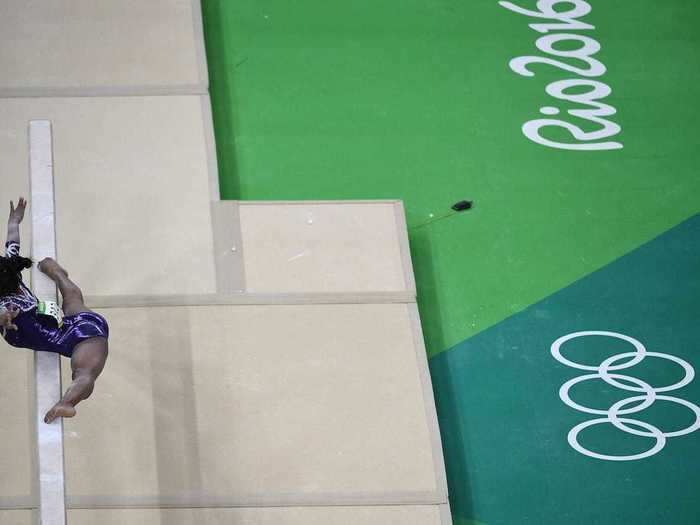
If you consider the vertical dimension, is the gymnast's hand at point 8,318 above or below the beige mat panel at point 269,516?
above

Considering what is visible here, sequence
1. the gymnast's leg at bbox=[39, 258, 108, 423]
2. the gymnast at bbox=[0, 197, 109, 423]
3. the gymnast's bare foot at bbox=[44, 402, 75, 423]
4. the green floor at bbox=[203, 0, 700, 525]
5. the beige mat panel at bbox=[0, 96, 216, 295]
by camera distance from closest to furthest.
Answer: the gymnast's bare foot at bbox=[44, 402, 75, 423], the gymnast's leg at bbox=[39, 258, 108, 423], the gymnast at bbox=[0, 197, 109, 423], the beige mat panel at bbox=[0, 96, 216, 295], the green floor at bbox=[203, 0, 700, 525]

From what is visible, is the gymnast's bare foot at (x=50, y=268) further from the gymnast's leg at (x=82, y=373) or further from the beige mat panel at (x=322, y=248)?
the beige mat panel at (x=322, y=248)

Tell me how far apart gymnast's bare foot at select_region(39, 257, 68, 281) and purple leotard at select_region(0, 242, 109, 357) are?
11cm

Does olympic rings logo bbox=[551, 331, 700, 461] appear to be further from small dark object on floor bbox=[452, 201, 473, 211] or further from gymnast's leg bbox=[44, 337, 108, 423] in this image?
gymnast's leg bbox=[44, 337, 108, 423]

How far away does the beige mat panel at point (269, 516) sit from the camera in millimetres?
5488

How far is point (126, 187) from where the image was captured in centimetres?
651

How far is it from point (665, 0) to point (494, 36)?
1.36m

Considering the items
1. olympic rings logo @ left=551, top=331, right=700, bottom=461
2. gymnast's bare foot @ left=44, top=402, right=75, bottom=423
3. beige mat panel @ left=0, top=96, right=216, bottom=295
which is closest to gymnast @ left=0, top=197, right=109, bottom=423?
gymnast's bare foot @ left=44, top=402, right=75, bottom=423

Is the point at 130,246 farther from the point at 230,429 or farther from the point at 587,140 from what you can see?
the point at 587,140

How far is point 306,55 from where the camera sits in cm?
778

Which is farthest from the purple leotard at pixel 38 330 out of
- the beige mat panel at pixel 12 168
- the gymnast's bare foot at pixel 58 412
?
the beige mat panel at pixel 12 168

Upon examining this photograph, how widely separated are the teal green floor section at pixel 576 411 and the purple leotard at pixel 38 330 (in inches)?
86.4

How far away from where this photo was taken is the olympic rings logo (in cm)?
623

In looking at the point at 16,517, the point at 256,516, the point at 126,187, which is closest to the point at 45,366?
the point at 16,517
